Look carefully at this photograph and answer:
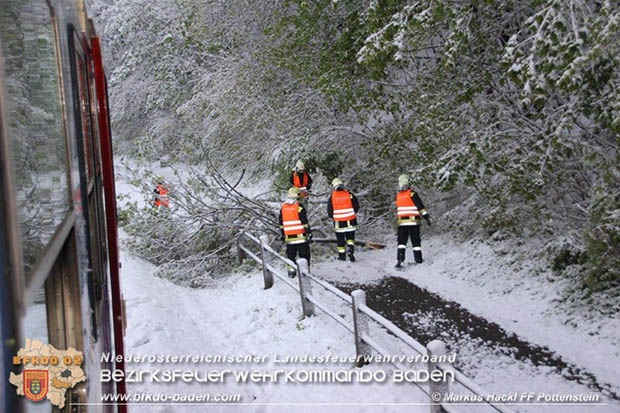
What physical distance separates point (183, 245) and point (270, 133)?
4158 millimetres

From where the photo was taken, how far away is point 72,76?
2.46 meters

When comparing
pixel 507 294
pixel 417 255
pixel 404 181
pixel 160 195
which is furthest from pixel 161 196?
pixel 507 294

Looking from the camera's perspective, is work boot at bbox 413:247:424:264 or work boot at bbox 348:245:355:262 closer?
work boot at bbox 413:247:424:264

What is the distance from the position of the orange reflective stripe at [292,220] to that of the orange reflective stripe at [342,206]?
4.43 ft

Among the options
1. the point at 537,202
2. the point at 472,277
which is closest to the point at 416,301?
the point at 472,277

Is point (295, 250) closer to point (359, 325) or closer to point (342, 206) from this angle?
point (342, 206)

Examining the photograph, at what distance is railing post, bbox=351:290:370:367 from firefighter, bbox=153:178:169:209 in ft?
21.3

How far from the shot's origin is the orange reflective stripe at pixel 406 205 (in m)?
10.2

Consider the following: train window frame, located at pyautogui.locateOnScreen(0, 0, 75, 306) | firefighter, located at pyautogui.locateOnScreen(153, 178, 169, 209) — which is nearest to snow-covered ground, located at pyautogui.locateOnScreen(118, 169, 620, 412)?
firefighter, located at pyautogui.locateOnScreen(153, 178, 169, 209)

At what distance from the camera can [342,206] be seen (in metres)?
10.8

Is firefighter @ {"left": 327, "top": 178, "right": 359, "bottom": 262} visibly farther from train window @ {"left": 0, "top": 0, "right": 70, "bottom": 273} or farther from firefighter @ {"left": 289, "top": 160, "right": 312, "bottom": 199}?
train window @ {"left": 0, "top": 0, "right": 70, "bottom": 273}

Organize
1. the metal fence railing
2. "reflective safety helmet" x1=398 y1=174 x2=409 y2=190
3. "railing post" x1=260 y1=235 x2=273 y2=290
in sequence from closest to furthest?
the metal fence railing < "railing post" x1=260 y1=235 x2=273 y2=290 < "reflective safety helmet" x1=398 y1=174 x2=409 y2=190

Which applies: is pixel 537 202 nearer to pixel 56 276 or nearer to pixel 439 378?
pixel 439 378

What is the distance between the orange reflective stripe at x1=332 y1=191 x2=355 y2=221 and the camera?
10.7 metres
